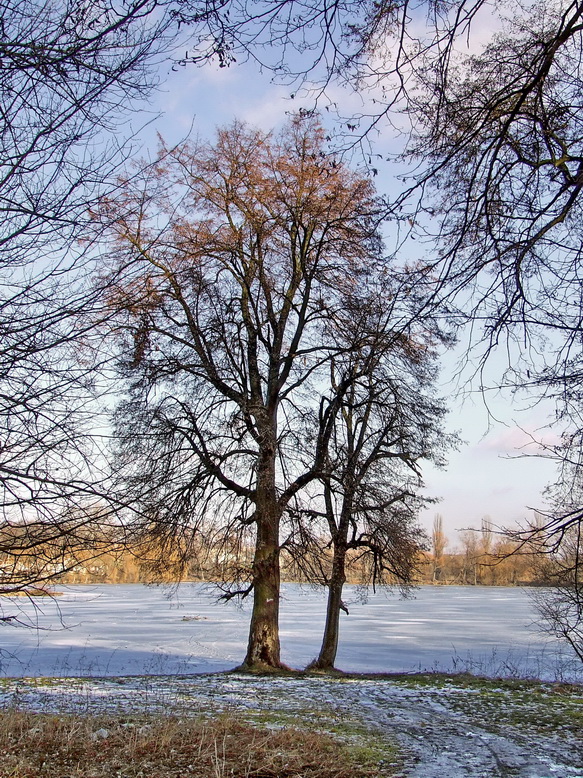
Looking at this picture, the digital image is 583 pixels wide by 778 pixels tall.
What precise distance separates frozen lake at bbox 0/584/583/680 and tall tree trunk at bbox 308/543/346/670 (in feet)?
1.66

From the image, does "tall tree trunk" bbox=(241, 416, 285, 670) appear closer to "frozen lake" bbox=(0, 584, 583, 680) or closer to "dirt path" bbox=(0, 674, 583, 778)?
"frozen lake" bbox=(0, 584, 583, 680)

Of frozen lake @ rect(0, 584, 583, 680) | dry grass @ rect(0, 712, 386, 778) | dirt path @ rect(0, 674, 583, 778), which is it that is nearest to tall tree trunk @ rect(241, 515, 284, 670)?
frozen lake @ rect(0, 584, 583, 680)

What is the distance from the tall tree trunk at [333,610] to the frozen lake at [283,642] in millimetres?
505

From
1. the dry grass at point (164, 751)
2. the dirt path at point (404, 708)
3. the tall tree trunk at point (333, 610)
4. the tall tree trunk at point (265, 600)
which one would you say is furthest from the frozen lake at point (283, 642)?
the dry grass at point (164, 751)

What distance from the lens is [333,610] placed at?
1645 cm

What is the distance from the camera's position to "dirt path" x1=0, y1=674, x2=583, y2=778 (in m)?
5.39

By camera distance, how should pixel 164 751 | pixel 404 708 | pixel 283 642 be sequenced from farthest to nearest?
pixel 283 642 → pixel 404 708 → pixel 164 751

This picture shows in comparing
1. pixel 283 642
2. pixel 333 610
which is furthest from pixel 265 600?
pixel 283 642

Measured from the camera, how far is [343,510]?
596 inches

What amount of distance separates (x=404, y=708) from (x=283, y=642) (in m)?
16.1

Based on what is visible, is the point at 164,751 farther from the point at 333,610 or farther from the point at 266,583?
the point at 333,610

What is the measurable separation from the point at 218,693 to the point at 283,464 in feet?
17.1

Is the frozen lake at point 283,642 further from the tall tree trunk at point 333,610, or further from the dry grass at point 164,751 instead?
the dry grass at point 164,751

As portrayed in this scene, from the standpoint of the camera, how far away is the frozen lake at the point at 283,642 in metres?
16.3
